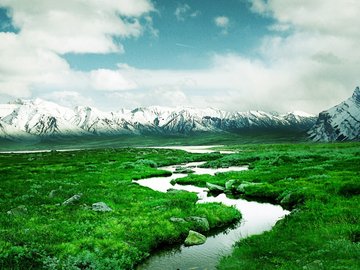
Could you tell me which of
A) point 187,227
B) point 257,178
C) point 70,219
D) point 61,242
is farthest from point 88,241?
point 257,178

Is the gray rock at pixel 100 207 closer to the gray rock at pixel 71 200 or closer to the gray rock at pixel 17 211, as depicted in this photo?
the gray rock at pixel 71 200

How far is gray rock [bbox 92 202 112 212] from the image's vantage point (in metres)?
27.4

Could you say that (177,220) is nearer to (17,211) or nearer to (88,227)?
(88,227)

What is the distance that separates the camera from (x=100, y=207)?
28.2 meters

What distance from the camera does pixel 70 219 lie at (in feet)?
78.1

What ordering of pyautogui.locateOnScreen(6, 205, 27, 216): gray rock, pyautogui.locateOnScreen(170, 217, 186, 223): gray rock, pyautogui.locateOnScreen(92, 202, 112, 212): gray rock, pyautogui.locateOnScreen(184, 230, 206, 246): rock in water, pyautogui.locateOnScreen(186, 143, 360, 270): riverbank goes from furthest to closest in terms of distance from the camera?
pyautogui.locateOnScreen(92, 202, 112, 212): gray rock, pyautogui.locateOnScreen(170, 217, 186, 223): gray rock, pyautogui.locateOnScreen(6, 205, 27, 216): gray rock, pyautogui.locateOnScreen(184, 230, 206, 246): rock in water, pyautogui.locateOnScreen(186, 143, 360, 270): riverbank

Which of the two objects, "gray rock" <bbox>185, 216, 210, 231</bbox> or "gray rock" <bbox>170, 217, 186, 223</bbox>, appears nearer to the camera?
"gray rock" <bbox>170, 217, 186, 223</bbox>

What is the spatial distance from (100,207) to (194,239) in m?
9.19

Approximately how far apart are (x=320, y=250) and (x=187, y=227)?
33.2ft

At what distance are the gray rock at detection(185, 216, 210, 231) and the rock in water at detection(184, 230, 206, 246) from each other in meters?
1.93

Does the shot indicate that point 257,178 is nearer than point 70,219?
No

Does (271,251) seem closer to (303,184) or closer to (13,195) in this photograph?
(303,184)

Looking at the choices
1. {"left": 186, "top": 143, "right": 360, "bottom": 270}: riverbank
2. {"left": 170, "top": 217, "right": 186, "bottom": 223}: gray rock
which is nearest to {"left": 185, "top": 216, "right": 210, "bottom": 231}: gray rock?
{"left": 170, "top": 217, "right": 186, "bottom": 223}: gray rock

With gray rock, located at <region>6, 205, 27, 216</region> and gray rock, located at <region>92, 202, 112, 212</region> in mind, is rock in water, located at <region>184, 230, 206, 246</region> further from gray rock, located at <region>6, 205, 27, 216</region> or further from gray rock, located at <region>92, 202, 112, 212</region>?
gray rock, located at <region>6, 205, 27, 216</region>
